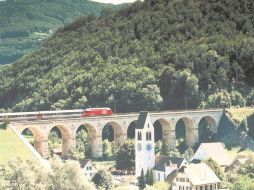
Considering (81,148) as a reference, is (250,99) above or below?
above

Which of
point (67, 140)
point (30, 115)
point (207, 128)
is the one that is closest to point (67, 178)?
point (67, 140)

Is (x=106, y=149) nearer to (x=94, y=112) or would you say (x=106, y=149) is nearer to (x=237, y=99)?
(x=94, y=112)

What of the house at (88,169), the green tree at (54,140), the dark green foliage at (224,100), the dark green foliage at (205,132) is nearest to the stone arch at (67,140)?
the green tree at (54,140)

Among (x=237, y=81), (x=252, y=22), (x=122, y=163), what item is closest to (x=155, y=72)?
(x=237, y=81)

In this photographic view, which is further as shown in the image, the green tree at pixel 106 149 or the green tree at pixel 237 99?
the green tree at pixel 237 99

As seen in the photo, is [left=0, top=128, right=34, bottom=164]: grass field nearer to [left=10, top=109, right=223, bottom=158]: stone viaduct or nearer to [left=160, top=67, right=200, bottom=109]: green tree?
[left=10, top=109, right=223, bottom=158]: stone viaduct

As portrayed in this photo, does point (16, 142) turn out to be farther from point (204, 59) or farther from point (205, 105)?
point (204, 59)

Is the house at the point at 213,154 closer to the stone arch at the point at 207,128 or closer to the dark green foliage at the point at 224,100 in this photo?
the stone arch at the point at 207,128
